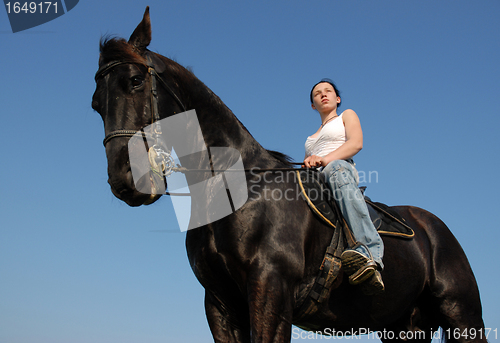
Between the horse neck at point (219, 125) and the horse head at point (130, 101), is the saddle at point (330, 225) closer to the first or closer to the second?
the horse neck at point (219, 125)

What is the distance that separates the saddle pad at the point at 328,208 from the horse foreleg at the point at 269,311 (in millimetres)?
997

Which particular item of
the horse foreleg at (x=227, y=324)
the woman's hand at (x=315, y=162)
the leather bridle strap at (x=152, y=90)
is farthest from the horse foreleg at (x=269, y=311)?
the leather bridle strap at (x=152, y=90)

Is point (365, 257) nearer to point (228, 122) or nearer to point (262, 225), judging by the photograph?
point (262, 225)

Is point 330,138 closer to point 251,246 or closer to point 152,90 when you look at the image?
point 251,246

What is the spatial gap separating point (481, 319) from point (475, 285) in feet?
1.42

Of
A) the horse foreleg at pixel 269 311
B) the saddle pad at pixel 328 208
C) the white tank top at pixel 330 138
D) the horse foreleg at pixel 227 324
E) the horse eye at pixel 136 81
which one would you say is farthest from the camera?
the white tank top at pixel 330 138

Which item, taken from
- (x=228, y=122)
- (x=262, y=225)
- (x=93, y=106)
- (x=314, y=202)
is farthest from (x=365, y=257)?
(x=93, y=106)

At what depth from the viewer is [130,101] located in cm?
448

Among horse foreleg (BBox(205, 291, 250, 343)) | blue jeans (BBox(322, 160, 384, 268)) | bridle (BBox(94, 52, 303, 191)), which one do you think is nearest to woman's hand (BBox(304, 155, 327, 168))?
blue jeans (BBox(322, 160, 384, 268))

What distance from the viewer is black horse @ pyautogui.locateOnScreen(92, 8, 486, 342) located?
4.31 m

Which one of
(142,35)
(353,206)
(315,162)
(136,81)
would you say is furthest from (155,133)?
(353,206)

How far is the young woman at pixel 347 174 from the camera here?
4.77 meters

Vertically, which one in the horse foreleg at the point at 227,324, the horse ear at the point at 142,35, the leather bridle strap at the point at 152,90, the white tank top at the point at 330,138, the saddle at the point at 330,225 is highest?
the horse ear at the point at 142,35

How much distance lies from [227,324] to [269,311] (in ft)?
2.85
